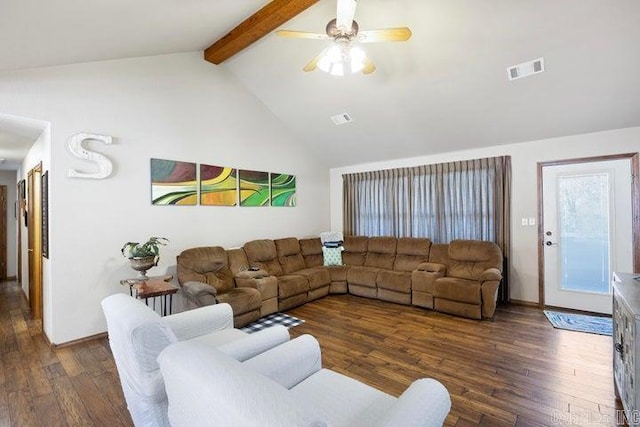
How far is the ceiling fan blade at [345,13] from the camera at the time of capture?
2135 millimetres

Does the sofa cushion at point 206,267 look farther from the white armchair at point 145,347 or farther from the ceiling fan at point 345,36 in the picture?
the ceiling fan at point 345,36

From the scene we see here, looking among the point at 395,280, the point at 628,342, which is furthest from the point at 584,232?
the point at 628,342

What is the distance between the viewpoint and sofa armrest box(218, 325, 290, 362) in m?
1.57

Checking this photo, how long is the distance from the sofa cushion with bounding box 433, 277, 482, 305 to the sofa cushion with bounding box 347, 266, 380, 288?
38.4 inches

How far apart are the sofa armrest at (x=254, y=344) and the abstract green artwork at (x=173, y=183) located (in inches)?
109

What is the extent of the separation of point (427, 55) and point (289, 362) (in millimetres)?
3428

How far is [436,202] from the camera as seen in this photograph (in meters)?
5.04

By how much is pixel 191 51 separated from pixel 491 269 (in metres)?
4.99

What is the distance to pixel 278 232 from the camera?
537 centimetres

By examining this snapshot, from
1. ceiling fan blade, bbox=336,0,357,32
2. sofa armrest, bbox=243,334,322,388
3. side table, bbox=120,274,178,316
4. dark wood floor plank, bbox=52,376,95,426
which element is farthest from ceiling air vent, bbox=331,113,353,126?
dark wood floor plank, bbox=52,376,95,426

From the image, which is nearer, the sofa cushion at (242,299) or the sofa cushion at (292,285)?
the sofa cushion at (242,299)

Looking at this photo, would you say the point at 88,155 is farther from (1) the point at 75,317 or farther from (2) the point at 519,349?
(2) the point at 519,349

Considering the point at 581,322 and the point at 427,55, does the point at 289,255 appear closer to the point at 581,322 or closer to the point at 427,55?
the point at 427,55

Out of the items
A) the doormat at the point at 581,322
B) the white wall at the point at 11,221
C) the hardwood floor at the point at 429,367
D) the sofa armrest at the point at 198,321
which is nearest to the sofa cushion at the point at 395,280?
the hardwood floor at the point at 429,367
